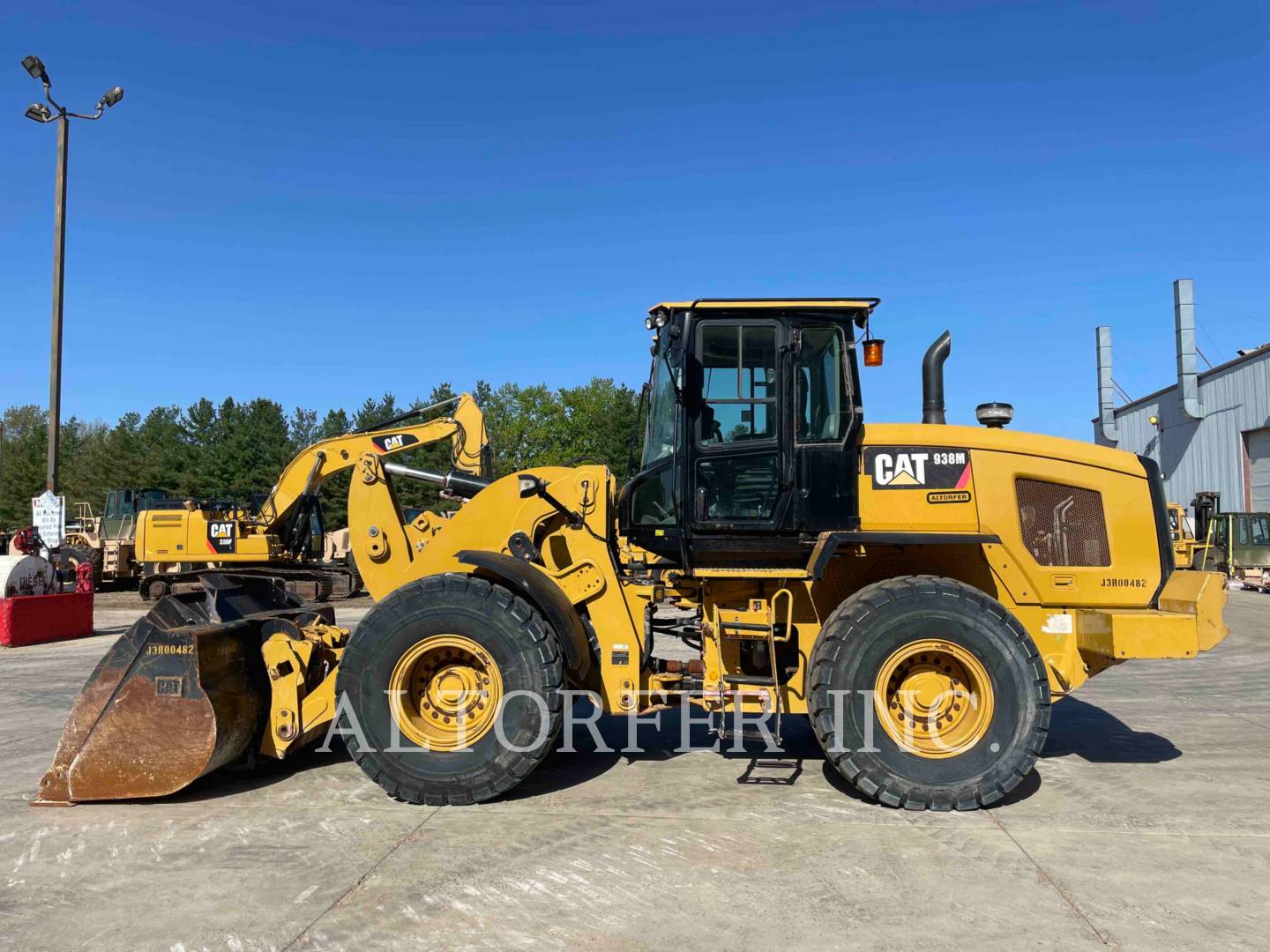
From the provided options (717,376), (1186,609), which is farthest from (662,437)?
(1186,609)

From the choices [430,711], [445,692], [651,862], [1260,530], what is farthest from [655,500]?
[1260,530]

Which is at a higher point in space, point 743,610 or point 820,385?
point 820,385

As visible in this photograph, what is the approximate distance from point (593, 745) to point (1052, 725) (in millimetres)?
3985

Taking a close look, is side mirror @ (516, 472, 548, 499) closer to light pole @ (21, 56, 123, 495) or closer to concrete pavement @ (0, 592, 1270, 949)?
concrete pavement @ (0, 592, 1270, 949)

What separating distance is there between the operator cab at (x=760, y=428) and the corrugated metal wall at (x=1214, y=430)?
23747 millimetres

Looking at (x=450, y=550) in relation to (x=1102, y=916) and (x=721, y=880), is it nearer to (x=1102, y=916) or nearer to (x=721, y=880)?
(x=721, y=880)

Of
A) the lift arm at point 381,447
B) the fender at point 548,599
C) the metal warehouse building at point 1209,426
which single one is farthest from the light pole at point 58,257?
the metal warehouse building at point 1209,426

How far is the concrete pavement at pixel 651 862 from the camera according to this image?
12.1ft

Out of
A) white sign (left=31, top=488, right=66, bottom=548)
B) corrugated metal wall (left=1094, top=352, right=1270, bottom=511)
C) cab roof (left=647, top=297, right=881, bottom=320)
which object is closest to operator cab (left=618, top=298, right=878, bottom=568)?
cab roof (left=647, top=297, right=881, bottom=320)

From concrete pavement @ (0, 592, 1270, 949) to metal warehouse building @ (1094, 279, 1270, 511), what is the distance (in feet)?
75.3

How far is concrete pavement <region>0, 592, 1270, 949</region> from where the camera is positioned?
3.70 m

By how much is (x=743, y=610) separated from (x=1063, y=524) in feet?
7.05

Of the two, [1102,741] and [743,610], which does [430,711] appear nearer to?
[743,610]

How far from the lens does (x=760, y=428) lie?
572 centimetres
